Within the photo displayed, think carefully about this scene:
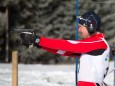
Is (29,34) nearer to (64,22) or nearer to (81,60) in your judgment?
(81,60)

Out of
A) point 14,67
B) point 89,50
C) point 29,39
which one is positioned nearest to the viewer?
point 29,39

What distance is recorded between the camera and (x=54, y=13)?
24.8 meters

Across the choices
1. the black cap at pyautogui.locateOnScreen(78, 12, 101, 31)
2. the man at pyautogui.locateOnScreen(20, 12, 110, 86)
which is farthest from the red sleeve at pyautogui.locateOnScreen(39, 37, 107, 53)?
the black cap at pyautogui.locateOnScreen(78, 12, 101, 31)

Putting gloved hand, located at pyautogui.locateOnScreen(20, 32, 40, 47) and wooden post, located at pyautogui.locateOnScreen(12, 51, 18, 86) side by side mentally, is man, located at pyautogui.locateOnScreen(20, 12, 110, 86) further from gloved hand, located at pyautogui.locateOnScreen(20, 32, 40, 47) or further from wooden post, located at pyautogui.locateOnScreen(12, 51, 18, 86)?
wooden post, located at pyautogui.locateOnScreen(12, 51, 18, 86)

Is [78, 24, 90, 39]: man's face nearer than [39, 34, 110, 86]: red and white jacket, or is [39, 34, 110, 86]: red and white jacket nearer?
[39, 34, 110, 86]: red and white jacket

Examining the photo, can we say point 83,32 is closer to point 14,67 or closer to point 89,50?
point 89,50

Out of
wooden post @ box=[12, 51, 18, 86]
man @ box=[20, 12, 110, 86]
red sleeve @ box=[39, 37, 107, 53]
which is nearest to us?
red sleeve @ box=[39, 37, 107, 53]

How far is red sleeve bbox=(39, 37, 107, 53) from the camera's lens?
9.01 feet

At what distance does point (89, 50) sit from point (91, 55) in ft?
0.17

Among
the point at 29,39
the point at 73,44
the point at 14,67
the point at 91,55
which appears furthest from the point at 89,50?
the point at 14,67

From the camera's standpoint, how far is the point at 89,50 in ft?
9.59

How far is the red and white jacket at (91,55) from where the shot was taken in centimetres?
288

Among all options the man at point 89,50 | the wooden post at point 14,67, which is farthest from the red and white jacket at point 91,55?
the wooden post at point 14,67

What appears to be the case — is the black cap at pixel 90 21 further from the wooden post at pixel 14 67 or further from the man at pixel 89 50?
the wooden post at pixel 14 67
